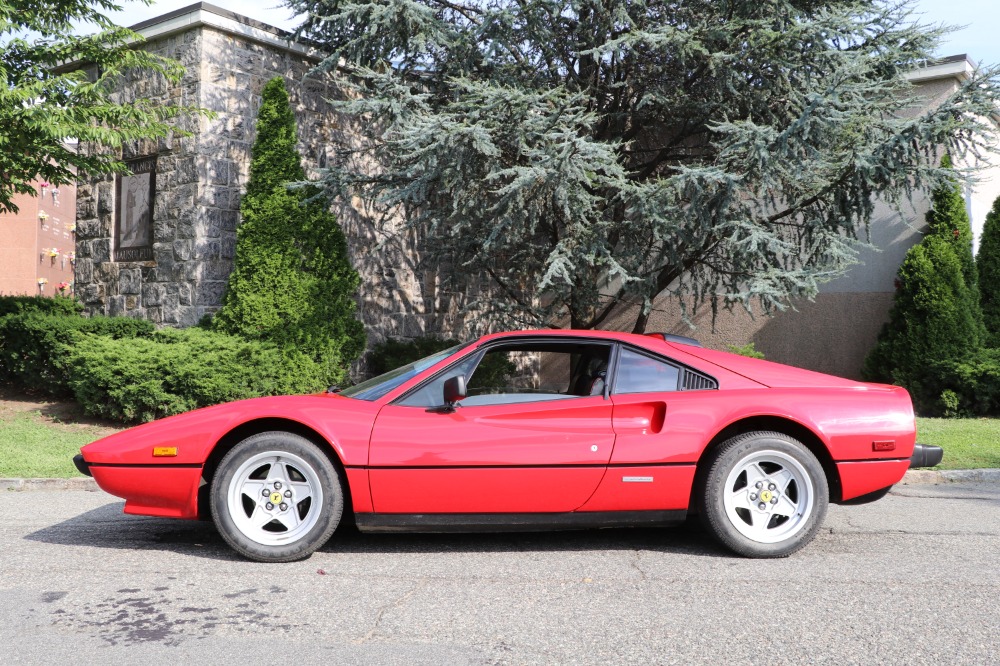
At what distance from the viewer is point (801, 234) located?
10.6 m

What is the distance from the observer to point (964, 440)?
9086 mm

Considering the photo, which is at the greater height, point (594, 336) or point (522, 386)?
point (594, 336)

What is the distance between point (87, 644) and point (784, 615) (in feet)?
9.26

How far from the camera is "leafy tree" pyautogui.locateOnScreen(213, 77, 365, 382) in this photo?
11.1 metres

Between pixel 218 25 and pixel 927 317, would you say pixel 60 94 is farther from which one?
pixel 927 317

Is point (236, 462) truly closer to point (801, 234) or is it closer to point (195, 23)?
point (801, 234)

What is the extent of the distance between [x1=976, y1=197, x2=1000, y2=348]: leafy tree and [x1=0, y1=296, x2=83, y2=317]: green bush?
43.7 feet

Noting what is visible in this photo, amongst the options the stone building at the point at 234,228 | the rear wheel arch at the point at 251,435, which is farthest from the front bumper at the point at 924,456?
the stone building at the point at 234,228

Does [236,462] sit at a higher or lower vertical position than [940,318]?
lower

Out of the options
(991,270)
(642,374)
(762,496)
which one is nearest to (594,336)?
(642,374)

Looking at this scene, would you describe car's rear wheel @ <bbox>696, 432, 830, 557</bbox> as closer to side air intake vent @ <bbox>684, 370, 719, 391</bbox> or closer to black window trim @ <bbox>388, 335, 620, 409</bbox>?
side air intake vent @ <bbox>684, 370, 719, 391</bbox>

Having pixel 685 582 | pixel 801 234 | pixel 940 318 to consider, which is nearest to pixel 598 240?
pixel 801 234

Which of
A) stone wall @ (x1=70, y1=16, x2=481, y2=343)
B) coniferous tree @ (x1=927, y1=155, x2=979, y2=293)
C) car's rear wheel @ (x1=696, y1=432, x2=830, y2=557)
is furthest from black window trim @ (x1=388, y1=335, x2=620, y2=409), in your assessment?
coniferous tree @ (x1=927, y1=155, x2=979, y2=293)

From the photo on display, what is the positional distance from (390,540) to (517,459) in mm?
1123
